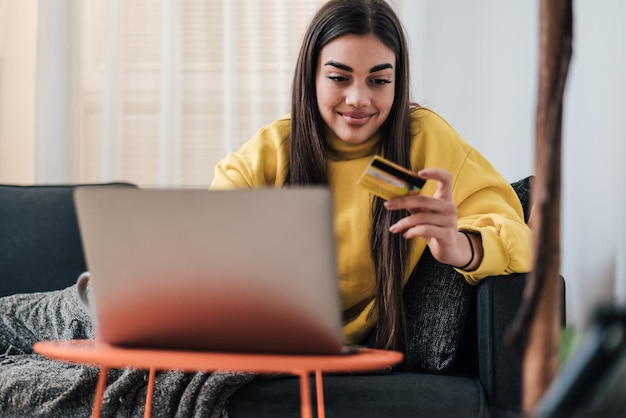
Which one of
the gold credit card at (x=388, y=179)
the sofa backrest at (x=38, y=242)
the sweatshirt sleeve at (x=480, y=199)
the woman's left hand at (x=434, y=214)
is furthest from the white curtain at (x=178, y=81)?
the gold credit card at (x=388, y=179)

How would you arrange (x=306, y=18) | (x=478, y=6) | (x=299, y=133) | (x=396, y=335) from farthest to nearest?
1. (x=306, y=18)
2. (x=478, y=6)
3. (x=299, y=133)
4. (x=396, y=335)

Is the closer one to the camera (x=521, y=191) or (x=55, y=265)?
(x=521, y=191)

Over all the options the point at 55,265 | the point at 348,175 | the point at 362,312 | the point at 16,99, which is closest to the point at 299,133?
the point at 348,175

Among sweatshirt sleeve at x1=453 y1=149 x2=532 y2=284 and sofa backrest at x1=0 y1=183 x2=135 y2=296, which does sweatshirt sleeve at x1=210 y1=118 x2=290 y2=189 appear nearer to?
sweatshirt sleeve at x1=453 y1=149 x2=532 y2=284

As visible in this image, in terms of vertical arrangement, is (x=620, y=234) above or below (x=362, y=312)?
above

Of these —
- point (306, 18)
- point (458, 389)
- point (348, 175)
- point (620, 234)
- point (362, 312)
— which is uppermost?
point (306, 18)

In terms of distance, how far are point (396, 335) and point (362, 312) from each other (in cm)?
12

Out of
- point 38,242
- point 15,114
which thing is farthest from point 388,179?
point 15,114

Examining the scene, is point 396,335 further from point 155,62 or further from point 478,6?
point 155,62

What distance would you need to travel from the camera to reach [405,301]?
5.58ft

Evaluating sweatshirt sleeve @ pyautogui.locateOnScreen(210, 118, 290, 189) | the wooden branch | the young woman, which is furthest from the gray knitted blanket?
the wooden branch

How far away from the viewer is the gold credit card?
0.98 meters

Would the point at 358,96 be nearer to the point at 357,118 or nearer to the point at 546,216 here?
the point at 357,118

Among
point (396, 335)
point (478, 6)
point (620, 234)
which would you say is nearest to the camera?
point (396, 335)
